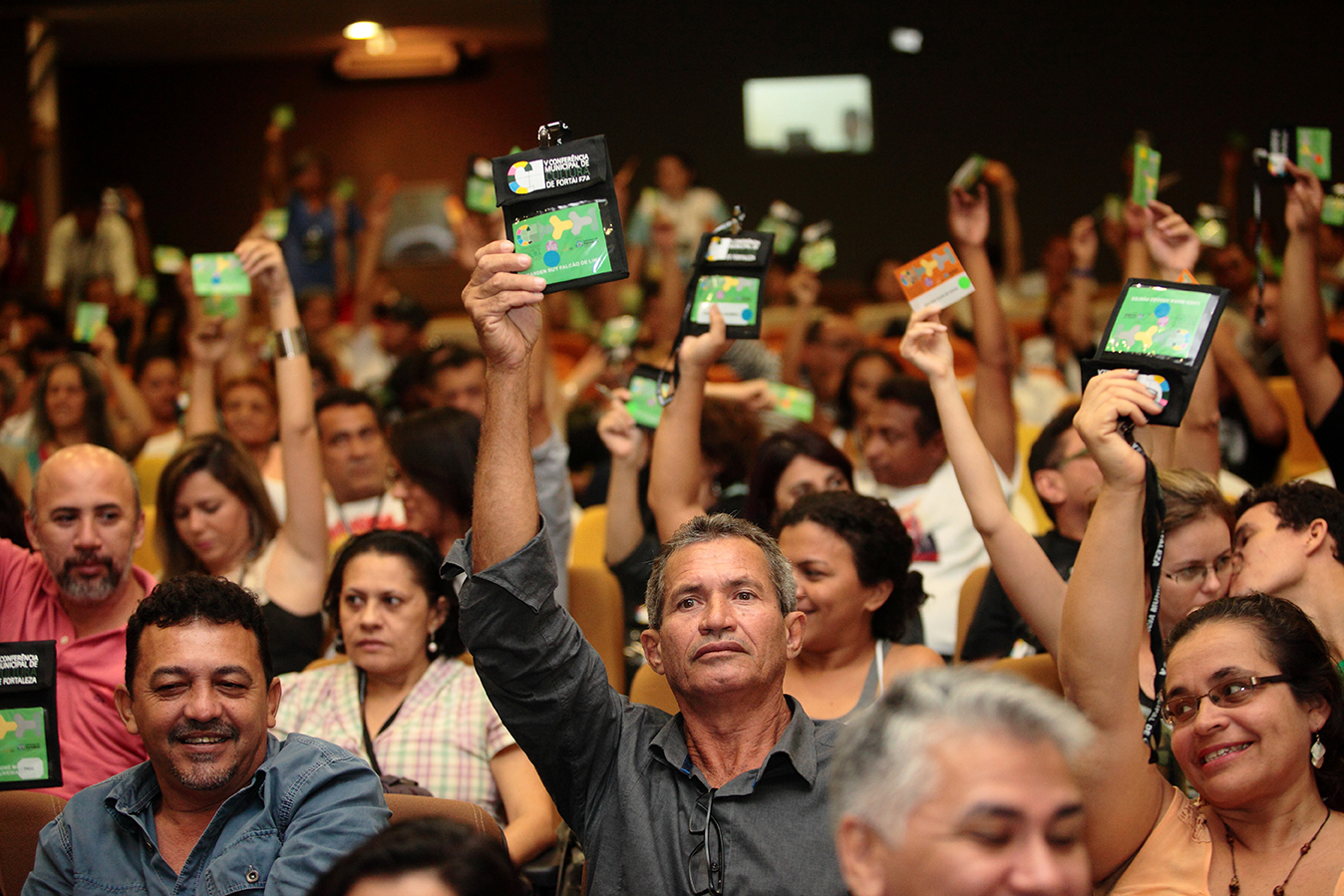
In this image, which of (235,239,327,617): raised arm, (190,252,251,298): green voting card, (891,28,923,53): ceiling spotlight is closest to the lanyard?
(235,239,327,617): raised arm

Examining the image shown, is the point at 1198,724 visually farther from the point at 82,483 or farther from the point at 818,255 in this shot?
the point at 818,255

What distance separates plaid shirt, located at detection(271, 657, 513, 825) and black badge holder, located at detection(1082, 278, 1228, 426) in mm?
1394

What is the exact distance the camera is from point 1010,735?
1.29m

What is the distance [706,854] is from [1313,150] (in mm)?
2597

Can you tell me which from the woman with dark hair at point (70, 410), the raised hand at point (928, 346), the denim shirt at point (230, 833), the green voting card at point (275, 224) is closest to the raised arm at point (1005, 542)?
the raised hand at point (928, 346)

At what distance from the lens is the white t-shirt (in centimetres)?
345

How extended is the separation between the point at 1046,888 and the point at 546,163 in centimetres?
133

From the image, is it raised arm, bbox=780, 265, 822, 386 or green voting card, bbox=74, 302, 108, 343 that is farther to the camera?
raised arm, bbox=780, 265, 822, 386

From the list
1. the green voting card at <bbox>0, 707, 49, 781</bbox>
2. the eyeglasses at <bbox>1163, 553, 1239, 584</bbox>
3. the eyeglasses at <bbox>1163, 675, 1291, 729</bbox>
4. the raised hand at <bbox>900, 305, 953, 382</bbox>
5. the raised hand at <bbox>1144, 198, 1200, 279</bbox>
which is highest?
the raised hand at <bbox>1144, 198, 1200, 279</bbox>

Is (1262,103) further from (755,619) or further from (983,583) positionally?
(755,619)

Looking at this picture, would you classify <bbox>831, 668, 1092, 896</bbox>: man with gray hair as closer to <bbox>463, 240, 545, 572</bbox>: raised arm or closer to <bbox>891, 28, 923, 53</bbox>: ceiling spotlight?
<bbox>463, 240, 545, 572</bbox>: raised arm

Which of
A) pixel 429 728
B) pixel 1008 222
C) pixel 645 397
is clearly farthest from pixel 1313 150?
pixel 1008 222

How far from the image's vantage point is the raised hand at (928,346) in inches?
95.4

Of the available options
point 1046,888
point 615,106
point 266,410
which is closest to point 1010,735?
point 1046,888
